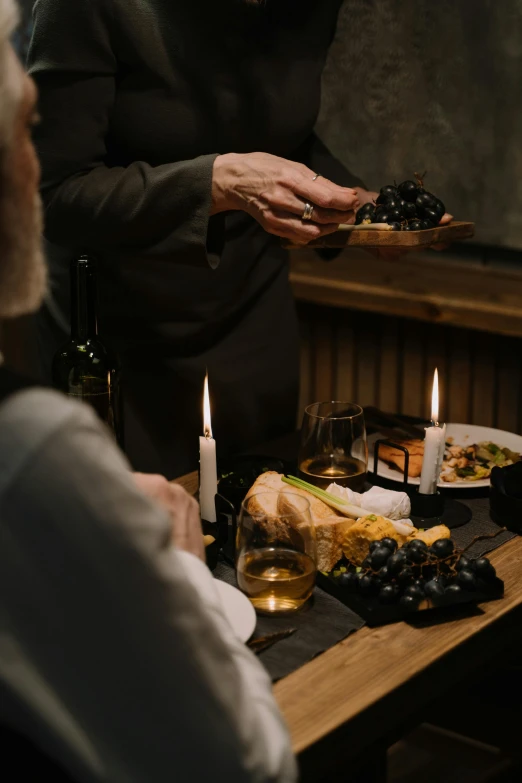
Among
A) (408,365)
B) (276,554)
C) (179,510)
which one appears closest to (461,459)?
(276,554)

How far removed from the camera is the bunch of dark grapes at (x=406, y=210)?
182 centimetres

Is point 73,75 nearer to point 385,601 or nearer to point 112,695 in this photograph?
point 385,601

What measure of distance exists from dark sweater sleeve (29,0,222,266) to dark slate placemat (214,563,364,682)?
2.54 ft

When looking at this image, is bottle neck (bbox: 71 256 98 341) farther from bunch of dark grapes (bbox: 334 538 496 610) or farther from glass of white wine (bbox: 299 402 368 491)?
bunch of dark grapes (bbox: 334 538 496 610)

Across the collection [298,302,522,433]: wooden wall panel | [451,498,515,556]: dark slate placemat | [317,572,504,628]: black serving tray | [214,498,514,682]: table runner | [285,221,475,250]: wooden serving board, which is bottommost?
[298,302,522,433]: wooden wall panel

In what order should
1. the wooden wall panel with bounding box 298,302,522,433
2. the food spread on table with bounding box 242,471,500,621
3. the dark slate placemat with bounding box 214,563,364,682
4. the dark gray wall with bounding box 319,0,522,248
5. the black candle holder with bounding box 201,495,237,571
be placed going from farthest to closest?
the wooden wall panel with bounding box 298,302,522,433
the dark gray wall with bounding box 319,0,522,248
the black candle holder with bounding box 201,495,237,571
the food spread on table with bounding box 242,471,500,621
the dark slate placemat with bounding box 214,563,364,682

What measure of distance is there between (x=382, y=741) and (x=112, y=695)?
58 cm

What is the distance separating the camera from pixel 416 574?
136 centimetres

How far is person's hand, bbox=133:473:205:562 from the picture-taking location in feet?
3.62

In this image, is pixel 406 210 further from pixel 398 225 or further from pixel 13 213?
pixel 13 213

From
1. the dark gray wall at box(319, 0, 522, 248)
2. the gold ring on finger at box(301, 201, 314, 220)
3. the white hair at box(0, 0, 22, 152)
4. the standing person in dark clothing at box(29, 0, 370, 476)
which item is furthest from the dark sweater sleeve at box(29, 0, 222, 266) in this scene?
the dark gray wall at box(319, 0, 522, 248)

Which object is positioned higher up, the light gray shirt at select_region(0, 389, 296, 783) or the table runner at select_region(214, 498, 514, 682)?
the light gray shirt at select_region(0, 389, 296, 783)

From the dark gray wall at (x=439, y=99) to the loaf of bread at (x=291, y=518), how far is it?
155cm

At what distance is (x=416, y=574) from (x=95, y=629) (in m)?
0.70
